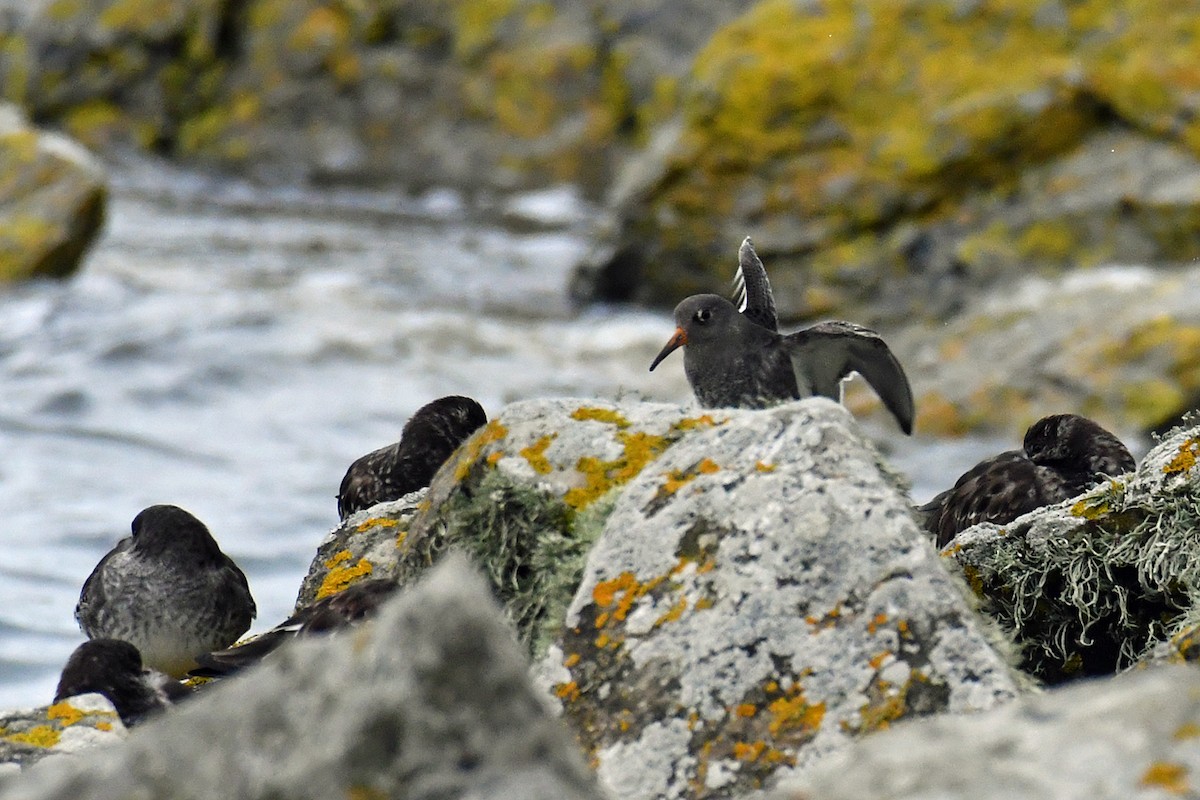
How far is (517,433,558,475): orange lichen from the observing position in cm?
539

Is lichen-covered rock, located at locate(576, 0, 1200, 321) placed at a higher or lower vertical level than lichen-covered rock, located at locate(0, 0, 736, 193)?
lower

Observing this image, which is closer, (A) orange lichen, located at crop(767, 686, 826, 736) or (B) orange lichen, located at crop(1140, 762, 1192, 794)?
(B) orange lichen, located at crop(1140, 762, 1192, 794)

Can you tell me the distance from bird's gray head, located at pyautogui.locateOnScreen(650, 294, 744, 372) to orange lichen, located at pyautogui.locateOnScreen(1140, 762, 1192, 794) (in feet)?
16.3

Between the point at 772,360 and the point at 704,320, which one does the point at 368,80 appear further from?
the point at 772,360

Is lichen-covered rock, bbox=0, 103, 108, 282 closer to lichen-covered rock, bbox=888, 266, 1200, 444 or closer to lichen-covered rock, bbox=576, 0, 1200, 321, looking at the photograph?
lichen-covered rock, bbox=576, 0, 1200, 321

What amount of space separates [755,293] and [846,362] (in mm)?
808

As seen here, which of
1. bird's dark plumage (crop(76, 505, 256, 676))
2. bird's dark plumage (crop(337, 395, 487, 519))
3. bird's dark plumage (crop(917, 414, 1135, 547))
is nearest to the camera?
bird's dark plumage (crop(917, 414, 1135, 547))

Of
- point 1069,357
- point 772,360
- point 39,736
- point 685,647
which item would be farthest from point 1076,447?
point 1069,357

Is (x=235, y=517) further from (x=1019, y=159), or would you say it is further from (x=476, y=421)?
(x=1019, y=159)

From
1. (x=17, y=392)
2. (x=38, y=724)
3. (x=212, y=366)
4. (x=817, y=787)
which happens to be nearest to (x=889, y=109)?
(x=212, y=366)

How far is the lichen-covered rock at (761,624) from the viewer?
4.21 m

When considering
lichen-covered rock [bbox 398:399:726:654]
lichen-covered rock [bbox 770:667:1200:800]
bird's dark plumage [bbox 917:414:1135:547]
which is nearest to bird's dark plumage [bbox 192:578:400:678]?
lichen-covered rock [bbox 398:399:726:654]

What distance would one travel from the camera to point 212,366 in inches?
695

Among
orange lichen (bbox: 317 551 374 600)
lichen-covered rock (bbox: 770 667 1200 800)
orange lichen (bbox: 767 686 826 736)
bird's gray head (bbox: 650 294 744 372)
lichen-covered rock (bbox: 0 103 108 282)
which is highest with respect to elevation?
lichen-covered rock (bbox: 0 103 108 282)
